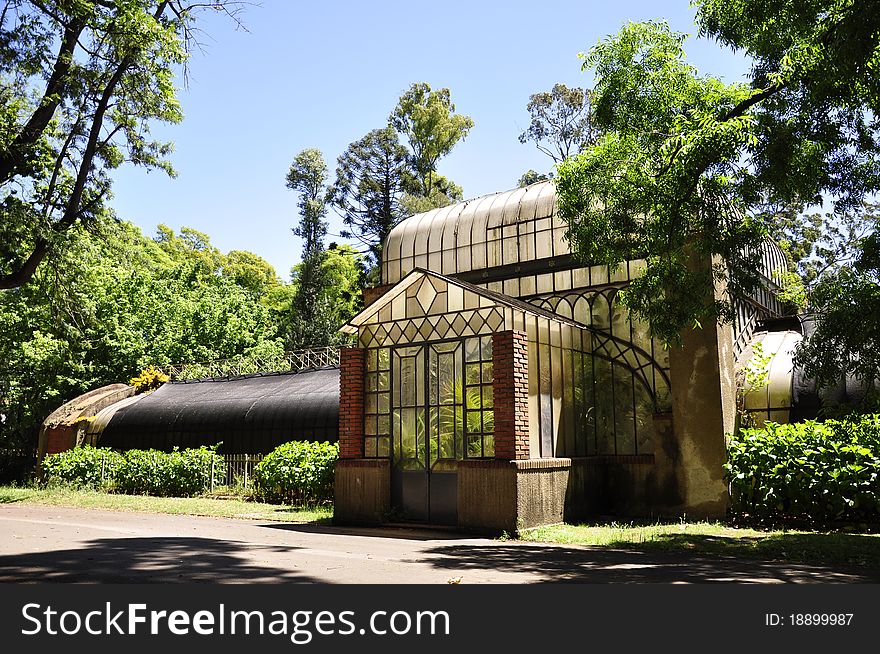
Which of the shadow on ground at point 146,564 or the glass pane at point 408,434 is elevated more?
the glass pane at point 408,434

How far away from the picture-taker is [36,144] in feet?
55.6

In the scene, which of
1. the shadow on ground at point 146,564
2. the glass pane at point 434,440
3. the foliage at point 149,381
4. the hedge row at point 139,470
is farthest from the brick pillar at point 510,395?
the foliage at point 149,381

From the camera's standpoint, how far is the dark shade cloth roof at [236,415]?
2107 cm

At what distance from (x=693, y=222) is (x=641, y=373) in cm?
499

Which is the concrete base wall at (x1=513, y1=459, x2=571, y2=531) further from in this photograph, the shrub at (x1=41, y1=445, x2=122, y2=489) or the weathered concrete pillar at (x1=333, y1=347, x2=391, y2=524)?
the shrub at (x1=41, y1=445, x2=122, y2=489)

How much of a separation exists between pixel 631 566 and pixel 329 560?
141 inches

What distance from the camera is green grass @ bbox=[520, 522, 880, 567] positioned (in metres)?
9.60

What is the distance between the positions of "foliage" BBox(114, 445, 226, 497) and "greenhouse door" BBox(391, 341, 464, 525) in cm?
903

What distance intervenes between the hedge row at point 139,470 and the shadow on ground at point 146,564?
10.7 metres

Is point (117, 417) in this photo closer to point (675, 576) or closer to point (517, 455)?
point (517, 455)

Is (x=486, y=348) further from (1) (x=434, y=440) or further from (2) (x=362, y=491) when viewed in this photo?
(2) (x=362, y=491)

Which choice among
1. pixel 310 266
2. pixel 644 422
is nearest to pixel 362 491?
pixel 644 422

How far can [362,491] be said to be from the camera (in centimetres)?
1399

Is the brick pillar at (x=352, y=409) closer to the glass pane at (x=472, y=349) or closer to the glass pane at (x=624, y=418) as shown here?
the glass pane at (x=472, y=349)
